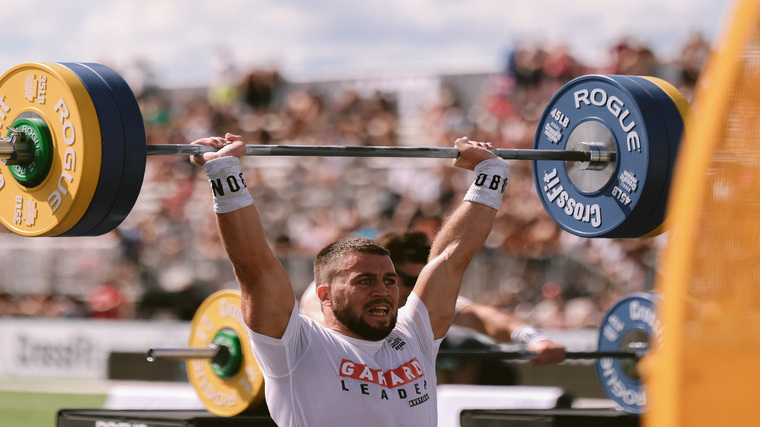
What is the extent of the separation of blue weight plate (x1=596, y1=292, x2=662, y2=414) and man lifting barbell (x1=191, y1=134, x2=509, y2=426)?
2039mm

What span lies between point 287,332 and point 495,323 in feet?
9.16

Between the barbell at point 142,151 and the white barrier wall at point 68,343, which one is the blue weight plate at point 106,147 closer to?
the barbell at point 142,151

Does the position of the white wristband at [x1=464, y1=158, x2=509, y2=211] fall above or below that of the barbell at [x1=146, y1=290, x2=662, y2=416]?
above

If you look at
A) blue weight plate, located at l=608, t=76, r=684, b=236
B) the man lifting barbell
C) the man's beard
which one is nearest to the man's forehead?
the man lifting barbell

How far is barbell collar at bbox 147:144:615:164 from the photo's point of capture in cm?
368

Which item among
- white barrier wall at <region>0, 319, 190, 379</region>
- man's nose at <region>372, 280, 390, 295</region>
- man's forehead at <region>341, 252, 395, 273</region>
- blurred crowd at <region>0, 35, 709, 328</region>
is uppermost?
man's forehead at <region>341, 252, 395, 273</region>

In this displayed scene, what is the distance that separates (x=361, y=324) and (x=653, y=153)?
1447 mm

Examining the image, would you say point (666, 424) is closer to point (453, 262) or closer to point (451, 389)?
point (453, 262)

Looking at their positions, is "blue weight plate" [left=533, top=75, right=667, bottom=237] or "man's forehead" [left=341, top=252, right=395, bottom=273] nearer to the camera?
"man's forehead" [left=341, top=252, right=395, bottom=273]

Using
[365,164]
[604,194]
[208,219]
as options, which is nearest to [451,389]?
[604,194]

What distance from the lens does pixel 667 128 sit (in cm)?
419

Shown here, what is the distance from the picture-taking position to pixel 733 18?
1549 mm

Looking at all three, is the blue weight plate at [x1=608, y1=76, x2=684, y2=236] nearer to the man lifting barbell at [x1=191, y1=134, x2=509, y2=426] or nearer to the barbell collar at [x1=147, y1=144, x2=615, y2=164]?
the barbell collar at [x1=147, y1=144, x2=615, y2=164]

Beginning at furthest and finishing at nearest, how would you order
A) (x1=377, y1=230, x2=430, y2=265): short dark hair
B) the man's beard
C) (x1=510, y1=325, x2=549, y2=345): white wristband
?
(x1=510, y1=325, x2=549, y2=345): white wristband, (x1=377, y1=230, x2=430, y2=265): short dark hair, the man's beard
